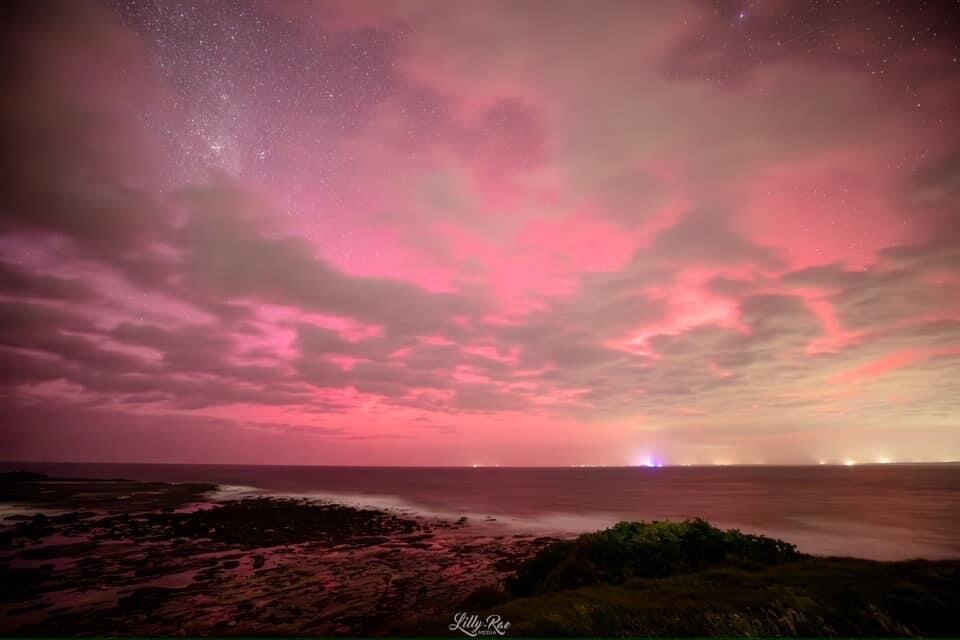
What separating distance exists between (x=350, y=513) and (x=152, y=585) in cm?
3406

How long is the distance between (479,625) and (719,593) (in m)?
7.20

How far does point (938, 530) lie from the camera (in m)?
40.3

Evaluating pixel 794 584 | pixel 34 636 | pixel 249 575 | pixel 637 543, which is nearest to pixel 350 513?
pixel 249 575

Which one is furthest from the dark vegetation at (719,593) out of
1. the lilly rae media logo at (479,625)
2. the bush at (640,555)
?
the lilly rae media logo at (479,625)

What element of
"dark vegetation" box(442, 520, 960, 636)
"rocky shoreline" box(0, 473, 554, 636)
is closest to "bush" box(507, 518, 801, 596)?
"dark vegetation" box(442, 520, 960, 636)

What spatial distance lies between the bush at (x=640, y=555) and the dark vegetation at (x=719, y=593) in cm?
5

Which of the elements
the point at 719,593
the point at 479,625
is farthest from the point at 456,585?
the point at 719,593

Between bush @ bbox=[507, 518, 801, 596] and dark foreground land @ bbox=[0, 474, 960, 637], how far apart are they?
0.06 meters

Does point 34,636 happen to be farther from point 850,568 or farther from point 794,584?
point 850,568

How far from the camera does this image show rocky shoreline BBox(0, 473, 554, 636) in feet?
56.6

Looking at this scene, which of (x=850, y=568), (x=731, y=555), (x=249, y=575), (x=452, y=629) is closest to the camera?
(x=452, y=629)

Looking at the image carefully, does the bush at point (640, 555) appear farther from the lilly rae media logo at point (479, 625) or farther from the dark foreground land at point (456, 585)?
the lilly rae media logo at point (479, 625)

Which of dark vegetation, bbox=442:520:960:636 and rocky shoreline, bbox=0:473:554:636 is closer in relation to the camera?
dark vegetation, bbox=442:520:960:636

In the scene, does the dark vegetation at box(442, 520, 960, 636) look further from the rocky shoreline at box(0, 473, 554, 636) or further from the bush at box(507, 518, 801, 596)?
the rocky shoreline at box(0, 473, 554, 636)
